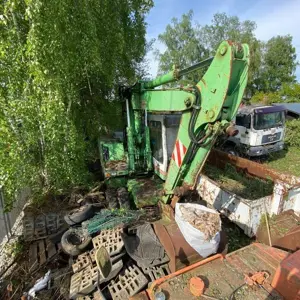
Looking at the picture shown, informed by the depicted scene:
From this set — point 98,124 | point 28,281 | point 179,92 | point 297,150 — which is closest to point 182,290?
point 179,92

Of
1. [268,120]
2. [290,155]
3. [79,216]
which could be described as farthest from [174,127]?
[290,155]

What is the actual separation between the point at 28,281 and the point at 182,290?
276 centimetres

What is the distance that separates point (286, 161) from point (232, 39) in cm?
1857

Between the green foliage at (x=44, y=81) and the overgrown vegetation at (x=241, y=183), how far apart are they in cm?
415

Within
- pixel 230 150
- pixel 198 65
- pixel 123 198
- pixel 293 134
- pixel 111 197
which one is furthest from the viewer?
pixel 293 134

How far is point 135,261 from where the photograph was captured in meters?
3.19

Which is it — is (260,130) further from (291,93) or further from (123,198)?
(291,93)

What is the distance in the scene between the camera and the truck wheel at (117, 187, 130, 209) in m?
4.58

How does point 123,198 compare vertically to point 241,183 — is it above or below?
above

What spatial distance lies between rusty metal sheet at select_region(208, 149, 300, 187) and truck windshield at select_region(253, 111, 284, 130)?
2.25 meters

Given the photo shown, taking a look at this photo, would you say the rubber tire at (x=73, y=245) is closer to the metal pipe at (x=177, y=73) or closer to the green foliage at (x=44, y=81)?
the green foliage at (x=44, y=81)

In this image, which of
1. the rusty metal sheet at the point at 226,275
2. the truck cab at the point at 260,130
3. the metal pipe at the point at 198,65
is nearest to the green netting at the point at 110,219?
the rusty metal sheet at the point at 226,275

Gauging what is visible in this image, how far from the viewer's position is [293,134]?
11625 millimetres

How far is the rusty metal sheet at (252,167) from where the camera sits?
5.18 m
